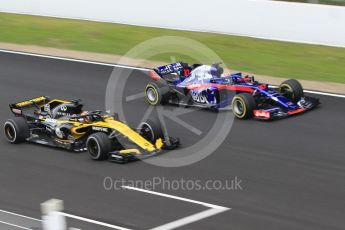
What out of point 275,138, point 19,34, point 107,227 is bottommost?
point 107,227

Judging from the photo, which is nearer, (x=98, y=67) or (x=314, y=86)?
(x=314, y=86)

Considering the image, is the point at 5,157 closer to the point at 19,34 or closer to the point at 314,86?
the point at 314,86

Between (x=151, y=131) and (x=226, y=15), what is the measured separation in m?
11.3

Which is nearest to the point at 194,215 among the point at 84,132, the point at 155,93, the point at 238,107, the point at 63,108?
the point at 84,132

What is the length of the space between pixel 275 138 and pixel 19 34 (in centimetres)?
1485

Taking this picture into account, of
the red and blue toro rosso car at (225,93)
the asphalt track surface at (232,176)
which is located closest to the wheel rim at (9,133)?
the asphalt track surface at (232,176)

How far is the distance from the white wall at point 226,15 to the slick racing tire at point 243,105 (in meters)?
7.49

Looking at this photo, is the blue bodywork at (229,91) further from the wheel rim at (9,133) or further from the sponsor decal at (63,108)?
the wheel rim at (9,133)

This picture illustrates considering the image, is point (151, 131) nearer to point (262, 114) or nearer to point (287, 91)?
point (262, 114)

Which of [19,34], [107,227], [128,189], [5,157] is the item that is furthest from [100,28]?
[107,227]

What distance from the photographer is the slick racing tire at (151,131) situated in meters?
13.4

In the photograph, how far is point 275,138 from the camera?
1430 cm

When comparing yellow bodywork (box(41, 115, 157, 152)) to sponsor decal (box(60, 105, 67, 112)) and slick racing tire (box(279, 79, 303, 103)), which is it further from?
slick racing tire (box(279, 79, 303, 103))

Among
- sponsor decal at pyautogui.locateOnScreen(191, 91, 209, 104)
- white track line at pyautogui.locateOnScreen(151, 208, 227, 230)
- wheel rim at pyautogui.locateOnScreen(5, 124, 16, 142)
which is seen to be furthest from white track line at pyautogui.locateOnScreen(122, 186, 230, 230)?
sponsor decal at pyautogui.locateOnScreen(191, 91, 209, 104)
